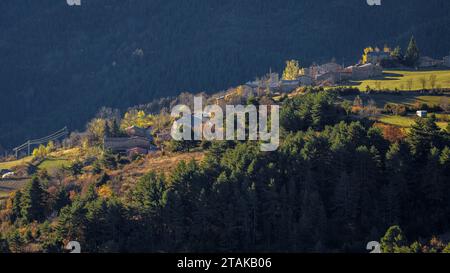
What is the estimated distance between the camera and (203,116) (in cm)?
7531

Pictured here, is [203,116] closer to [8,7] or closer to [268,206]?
[268,206]

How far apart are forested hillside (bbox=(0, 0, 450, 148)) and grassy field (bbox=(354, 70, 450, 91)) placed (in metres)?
50.1

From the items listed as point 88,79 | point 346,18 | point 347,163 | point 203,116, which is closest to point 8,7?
point 88,79

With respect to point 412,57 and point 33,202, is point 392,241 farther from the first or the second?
point 412,57

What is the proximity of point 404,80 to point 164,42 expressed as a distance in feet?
303

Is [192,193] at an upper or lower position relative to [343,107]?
lower

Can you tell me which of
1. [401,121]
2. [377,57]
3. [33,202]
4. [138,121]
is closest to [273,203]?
[33,202]

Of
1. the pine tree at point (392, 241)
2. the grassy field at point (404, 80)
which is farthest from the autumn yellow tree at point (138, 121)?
the pine tree at point (392, 241)

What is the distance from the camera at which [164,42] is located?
168250mm

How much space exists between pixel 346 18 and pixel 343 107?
105 m

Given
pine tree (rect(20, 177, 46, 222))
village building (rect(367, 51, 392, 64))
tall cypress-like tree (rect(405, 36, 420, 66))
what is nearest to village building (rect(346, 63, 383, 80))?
Result: tall cypress-like tree (rect(405, 36, 420, 66))

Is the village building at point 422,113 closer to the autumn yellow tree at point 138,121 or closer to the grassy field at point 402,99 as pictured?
the grassy field at point 402,99

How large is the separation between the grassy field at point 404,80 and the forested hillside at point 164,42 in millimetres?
50124

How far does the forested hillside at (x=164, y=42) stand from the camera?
14738cm
